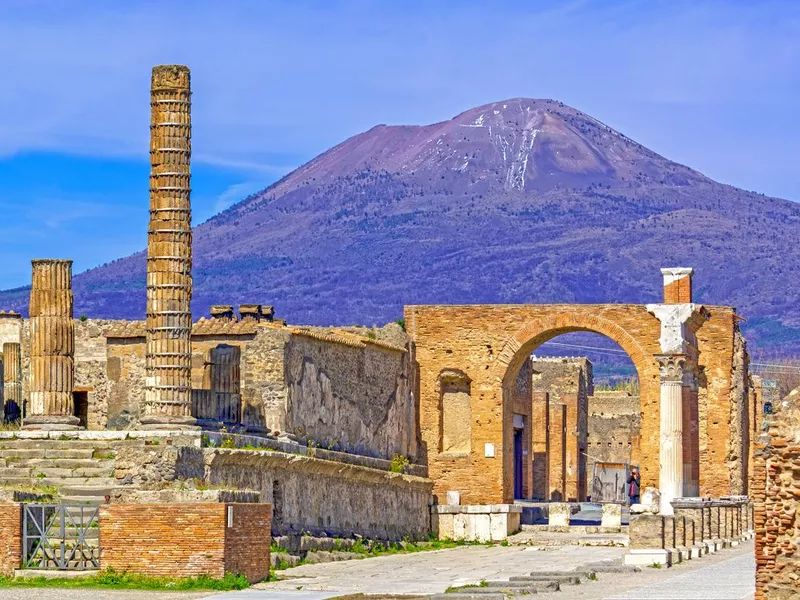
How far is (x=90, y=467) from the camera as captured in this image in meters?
28.8

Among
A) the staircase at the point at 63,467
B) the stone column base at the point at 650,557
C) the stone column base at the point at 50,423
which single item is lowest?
Result: the stone column base at the point at 650,557

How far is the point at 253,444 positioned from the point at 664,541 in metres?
6.52

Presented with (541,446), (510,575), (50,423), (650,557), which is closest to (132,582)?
(510,575)

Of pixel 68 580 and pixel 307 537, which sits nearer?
pixel 68 580

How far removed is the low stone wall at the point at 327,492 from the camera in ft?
99.1

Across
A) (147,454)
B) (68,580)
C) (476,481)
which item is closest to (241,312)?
Result: (476,481)

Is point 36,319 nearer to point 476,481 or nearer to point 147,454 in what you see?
point 147,454

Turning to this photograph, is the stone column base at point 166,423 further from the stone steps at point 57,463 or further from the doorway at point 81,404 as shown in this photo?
the doorway at point 81,404

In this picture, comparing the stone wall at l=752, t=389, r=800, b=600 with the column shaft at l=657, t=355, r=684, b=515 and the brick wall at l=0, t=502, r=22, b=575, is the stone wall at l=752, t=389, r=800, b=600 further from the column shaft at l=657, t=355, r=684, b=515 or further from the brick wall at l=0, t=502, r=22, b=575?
the column shaft at l=657, t=355, r=684, b=515

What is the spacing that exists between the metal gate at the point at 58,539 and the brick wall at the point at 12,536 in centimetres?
8

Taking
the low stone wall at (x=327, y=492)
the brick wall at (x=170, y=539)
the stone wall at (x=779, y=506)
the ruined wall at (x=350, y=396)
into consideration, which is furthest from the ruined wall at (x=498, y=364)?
the stone wall at (x=779, y=506)

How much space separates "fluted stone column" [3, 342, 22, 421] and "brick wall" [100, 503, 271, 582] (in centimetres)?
1196

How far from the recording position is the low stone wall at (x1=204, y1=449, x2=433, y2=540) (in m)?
30.2

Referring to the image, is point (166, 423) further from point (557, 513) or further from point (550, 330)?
point (550, 330)
